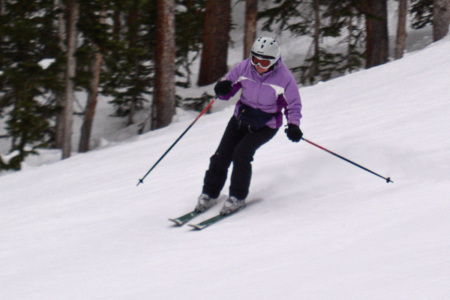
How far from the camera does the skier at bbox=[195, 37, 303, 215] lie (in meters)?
6.01

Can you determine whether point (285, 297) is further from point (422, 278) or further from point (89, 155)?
point (89, 155)

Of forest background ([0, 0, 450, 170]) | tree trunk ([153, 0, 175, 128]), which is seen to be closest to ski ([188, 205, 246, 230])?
forest background ([0, 0, 450, 170])

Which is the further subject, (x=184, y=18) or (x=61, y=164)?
(x=184, y=18)

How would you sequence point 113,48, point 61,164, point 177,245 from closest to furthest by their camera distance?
point 177,245 → point 61,164 → point 113,48

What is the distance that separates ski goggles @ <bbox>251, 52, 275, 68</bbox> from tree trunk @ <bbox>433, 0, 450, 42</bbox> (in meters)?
9.56

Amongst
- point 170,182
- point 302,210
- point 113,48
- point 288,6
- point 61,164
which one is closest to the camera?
point 302,210

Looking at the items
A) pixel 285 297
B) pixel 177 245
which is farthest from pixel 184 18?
pixel 285 297

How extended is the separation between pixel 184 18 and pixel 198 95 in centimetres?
221

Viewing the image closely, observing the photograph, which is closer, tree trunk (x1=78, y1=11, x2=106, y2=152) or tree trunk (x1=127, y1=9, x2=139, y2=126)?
tree trunk (x1=78, y1=11, x2=106, y2=152)

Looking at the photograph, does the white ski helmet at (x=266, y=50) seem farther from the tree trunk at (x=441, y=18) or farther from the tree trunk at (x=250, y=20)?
the tree trunk at (x=250, y=20)

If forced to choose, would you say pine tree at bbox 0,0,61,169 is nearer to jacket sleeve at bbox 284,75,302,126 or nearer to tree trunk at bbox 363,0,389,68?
tree trunk at bbox 363,0,389,68

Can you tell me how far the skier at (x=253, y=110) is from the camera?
6008 millimetres

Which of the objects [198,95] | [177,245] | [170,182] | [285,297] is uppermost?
[285,297]

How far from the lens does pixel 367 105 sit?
1000cm
